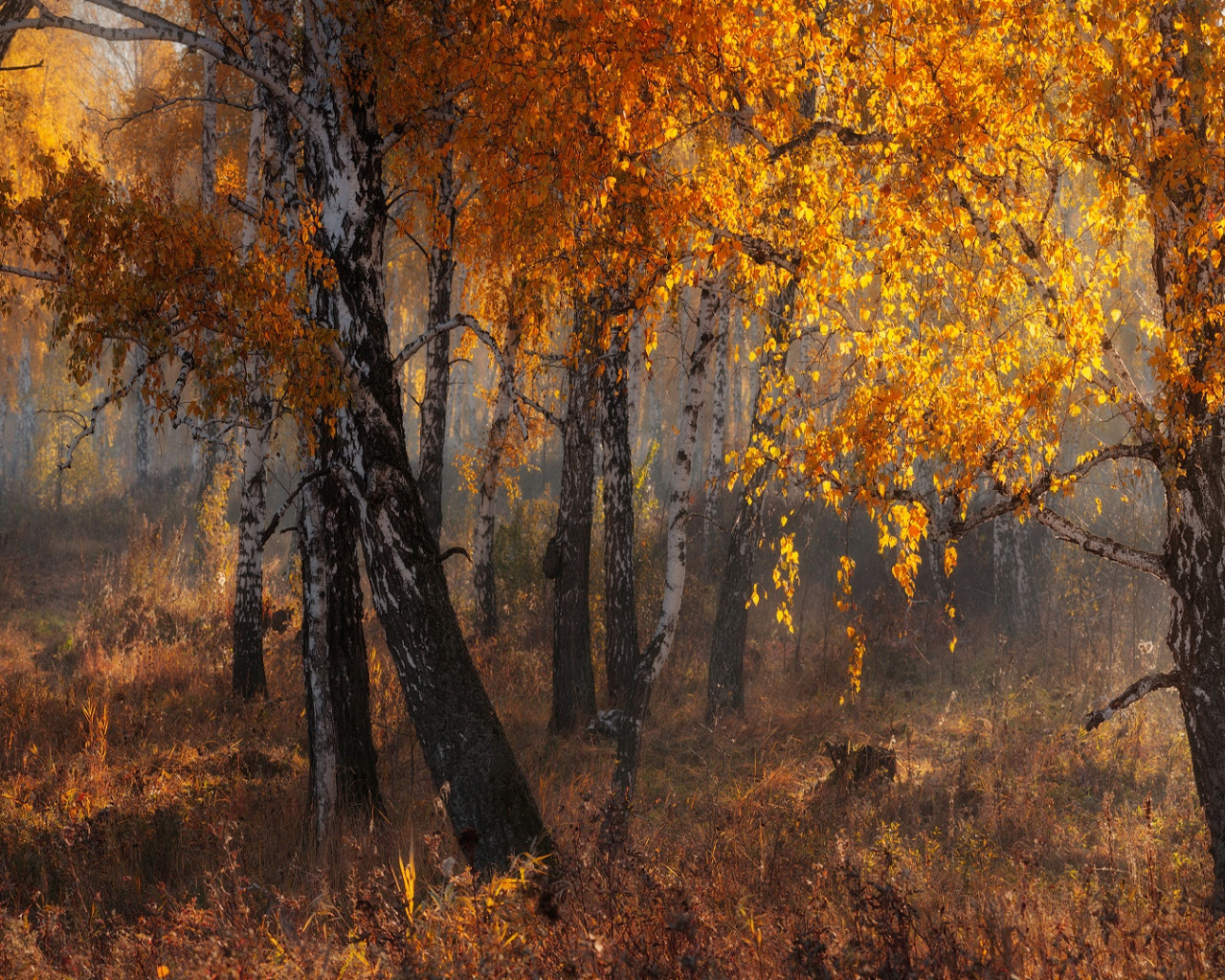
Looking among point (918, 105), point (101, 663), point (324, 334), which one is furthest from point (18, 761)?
point (918, 105)

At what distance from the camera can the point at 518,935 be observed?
3578 mm

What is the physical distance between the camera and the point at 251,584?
9.51 m

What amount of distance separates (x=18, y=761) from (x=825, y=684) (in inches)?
327

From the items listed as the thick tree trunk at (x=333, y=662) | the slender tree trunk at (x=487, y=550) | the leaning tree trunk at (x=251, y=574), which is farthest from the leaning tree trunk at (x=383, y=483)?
the slender tree trunk at (x=487, y=550)

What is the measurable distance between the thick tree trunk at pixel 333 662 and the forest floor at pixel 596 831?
332 millimetres

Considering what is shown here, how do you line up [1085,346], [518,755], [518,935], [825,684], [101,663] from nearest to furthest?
[518,935], [1085,346], [518,755], [101,663], [825,684]

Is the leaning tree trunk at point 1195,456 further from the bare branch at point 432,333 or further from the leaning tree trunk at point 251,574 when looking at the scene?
the leaning tree trunk at point 251,574

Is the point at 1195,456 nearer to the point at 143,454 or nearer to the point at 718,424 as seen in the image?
the point at 718,424

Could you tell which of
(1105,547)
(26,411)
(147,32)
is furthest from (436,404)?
(26,411)

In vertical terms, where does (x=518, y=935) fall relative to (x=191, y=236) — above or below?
below

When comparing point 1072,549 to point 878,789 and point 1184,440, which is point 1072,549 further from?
point 1184,440

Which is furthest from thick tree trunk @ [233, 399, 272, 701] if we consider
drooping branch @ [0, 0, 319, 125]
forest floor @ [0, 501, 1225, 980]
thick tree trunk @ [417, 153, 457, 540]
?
drooping branch @ [0, 0, 319, 125]

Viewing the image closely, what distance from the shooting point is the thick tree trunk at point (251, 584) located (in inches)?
371

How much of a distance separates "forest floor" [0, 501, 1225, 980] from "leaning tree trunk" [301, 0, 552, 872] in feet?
1.74
